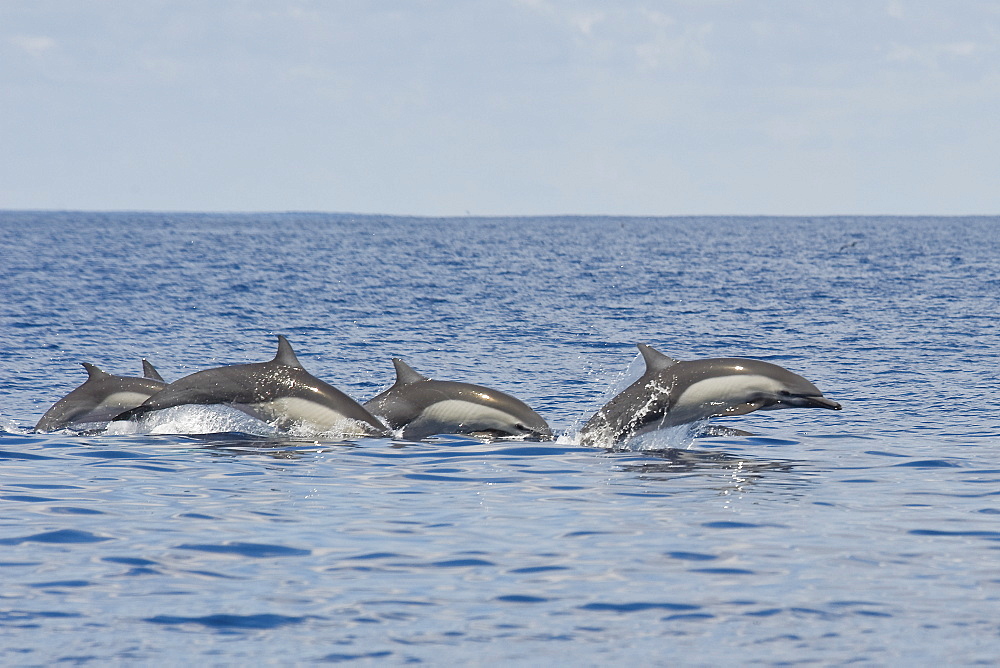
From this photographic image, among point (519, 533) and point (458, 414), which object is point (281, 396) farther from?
point (519, 533)

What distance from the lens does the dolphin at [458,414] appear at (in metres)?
15.6

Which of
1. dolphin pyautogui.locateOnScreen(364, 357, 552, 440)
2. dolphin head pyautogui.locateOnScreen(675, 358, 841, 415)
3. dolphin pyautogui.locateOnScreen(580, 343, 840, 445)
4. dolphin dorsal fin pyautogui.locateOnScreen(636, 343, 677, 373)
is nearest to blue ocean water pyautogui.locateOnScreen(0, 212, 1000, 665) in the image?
dolphin pyautogui.locateOnScreen(364, 357, 552, 440)

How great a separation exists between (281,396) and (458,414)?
2.18m

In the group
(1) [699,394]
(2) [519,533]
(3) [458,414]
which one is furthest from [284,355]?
(2) [519,533]

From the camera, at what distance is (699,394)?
14781mm

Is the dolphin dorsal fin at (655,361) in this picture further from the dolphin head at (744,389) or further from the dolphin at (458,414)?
the dolphin at (458,414)

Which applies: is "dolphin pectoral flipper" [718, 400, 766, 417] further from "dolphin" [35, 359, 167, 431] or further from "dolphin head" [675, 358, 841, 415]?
"dolphin" [35, 359, 167, 431]

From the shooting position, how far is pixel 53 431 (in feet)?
52.3

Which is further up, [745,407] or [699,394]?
[699,394]

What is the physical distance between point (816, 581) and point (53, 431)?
419 inches

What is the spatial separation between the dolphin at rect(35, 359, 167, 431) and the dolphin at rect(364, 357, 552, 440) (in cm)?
323

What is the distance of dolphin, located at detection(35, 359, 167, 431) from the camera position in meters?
16.1

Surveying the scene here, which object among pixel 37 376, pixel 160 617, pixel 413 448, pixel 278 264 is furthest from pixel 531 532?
pixel 278 264

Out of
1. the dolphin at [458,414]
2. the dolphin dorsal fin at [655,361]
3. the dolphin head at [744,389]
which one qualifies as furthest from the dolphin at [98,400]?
the dolphin head at [744,389]
